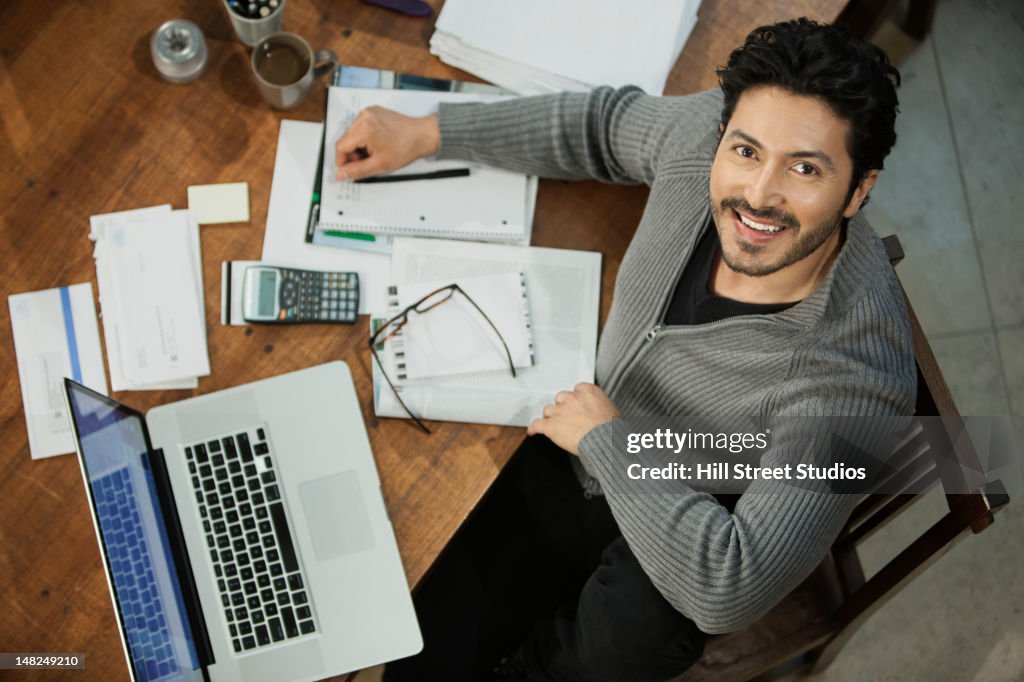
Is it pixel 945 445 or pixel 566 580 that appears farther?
pixel 566 580

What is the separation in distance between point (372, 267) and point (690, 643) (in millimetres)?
690

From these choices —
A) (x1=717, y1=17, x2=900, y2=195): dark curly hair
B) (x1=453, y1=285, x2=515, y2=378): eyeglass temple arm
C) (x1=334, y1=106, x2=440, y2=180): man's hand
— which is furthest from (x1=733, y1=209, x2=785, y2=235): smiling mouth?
(x1=334, y1=106, x2=440, y2=180): man's hand

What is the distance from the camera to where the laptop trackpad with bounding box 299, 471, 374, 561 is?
3.88 ft

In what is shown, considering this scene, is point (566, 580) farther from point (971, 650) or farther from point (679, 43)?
point (971, 650)

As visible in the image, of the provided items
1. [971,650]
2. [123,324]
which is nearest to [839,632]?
[971,650]

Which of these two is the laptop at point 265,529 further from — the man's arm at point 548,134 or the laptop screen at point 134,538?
the man's arm at point 548,134

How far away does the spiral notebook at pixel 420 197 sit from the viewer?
4.29 ft

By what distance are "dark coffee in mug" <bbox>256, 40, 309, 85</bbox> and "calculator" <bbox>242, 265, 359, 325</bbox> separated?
0.93 feet

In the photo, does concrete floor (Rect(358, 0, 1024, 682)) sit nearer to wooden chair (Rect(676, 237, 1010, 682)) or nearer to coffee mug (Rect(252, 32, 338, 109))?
wooden chair (Rect(676, 237, 1010, 682))

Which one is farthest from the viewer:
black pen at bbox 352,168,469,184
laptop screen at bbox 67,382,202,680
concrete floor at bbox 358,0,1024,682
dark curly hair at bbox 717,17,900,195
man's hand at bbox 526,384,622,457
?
concrete floor at bbox 358,0,1024,682

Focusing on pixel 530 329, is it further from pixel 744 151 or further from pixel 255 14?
pixel 255 14

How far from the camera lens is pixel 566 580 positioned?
1.44 metres

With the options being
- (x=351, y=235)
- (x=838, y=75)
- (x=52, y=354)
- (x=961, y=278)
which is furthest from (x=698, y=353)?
(x=961, y=278)

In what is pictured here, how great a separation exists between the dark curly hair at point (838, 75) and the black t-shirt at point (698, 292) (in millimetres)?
218
